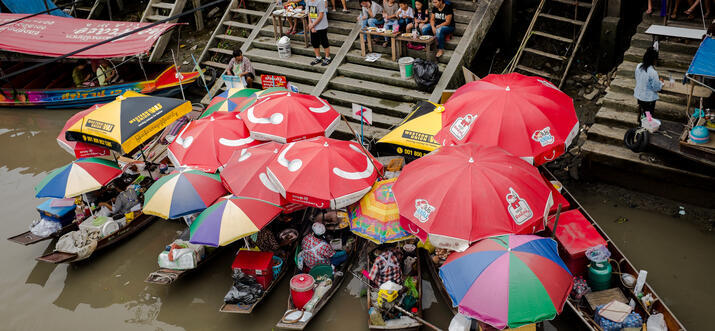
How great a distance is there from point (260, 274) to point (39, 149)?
351 inches

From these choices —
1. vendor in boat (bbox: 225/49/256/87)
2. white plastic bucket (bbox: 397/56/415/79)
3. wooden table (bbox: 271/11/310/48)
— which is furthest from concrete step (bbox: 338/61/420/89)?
vendor in boat (bbox: 225/49/256/87)

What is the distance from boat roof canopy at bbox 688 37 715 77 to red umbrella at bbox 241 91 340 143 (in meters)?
5.85

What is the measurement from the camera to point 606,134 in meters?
10.0

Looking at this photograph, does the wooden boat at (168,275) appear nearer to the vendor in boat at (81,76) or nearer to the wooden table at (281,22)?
the wooden table at (281,22)

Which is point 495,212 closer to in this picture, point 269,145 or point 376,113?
point 269,145

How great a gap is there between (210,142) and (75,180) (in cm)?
260

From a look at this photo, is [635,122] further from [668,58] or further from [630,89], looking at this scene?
[668,58]

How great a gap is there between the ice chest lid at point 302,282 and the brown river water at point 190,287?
64 cm

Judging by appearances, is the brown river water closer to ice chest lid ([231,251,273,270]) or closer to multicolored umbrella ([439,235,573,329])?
ice chest lid ([231,251,273,270])

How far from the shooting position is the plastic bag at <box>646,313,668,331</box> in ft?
21.6

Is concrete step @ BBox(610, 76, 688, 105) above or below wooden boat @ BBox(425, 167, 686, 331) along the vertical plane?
above

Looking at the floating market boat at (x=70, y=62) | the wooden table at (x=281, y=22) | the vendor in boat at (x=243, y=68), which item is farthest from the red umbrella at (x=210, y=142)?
the wooden table at (x=281, y=22)

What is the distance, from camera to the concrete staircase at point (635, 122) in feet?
29.8

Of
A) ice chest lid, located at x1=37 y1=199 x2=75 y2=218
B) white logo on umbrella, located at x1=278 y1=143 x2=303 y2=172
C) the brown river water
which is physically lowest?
the brown river water
